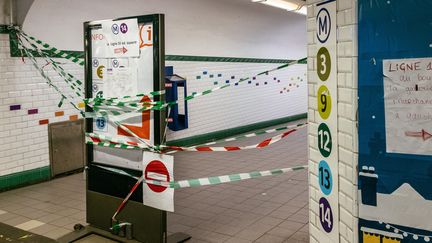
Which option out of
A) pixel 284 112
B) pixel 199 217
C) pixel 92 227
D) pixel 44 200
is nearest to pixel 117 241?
pixel 92 227

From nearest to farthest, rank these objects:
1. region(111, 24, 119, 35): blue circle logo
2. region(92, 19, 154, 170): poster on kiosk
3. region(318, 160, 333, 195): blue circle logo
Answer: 1. region(318, 160, 333, 195): blue circle logo
2. region(92, 19, 154, 170): poster on kiosk
3. region(111, 24, 119, 35): blue circle logo

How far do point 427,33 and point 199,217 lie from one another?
3681 mm

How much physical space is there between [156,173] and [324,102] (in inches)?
74.6

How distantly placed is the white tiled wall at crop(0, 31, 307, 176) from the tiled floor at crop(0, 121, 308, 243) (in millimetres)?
649

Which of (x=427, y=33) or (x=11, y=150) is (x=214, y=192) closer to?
(x=11, y=150)

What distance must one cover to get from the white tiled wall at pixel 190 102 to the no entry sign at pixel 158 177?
10.6 feet

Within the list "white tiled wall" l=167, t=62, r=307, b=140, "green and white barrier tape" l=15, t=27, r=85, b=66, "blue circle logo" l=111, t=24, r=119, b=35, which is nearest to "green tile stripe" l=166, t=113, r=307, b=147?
"white tiled wall" l=167, t=62, r=307, b=140

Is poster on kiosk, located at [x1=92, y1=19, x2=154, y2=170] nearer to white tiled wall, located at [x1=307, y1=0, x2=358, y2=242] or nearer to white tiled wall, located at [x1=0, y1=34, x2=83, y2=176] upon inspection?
white tiled wall, located at [x1=307, y1=0, x2=358, y2=242]

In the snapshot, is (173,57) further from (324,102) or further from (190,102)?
(324,102)

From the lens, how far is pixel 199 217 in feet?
17.0

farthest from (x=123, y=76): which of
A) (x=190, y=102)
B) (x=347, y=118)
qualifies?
(x=190, y=102)

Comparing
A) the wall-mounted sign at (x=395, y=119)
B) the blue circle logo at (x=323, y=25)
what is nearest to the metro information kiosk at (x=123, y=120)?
the blue circle logo at (x=323, y=25)

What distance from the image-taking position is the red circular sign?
4.00 m

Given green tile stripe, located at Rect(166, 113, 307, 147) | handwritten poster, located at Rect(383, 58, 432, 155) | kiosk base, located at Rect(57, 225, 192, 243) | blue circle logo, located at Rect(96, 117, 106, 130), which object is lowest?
kiosk base, located at Rect(57, 225, 192, 243)
